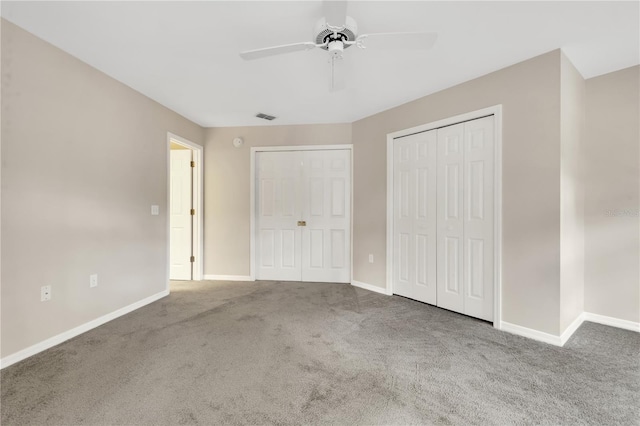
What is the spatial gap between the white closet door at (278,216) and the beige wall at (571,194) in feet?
10.1

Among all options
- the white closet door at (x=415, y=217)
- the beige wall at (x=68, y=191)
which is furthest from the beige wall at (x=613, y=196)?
the beige wall at (x=68, y=191)

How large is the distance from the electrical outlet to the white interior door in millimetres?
2110

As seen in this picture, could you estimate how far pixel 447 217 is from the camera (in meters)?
3.09

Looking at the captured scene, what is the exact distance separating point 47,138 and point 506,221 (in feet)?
13.1

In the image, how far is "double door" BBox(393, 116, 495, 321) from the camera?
2793mm

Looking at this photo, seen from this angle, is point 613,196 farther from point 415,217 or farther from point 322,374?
point 322,374

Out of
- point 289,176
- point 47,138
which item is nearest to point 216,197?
point 289,176

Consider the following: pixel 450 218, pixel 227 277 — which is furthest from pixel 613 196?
pixel 227 277

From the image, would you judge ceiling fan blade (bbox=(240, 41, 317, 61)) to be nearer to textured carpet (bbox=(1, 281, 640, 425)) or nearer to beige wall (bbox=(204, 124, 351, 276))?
textured carpet (bbox=(1, 281, 640, 425))

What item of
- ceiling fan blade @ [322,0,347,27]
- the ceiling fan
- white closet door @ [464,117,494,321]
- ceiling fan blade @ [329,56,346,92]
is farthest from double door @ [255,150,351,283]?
ceiling fan blade @ [322,0,347,27]

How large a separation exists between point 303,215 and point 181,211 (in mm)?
1907

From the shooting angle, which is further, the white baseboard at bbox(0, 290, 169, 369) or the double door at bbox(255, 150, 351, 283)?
the double door at bbox(255, 150, 351, 283)

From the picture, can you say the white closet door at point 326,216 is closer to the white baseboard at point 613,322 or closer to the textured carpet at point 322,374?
the textured carpet at point 322,374

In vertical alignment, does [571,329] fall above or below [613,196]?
below
